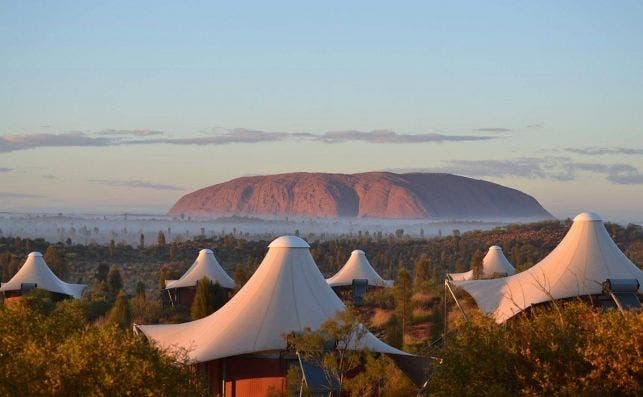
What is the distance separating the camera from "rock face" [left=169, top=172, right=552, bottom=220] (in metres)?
169

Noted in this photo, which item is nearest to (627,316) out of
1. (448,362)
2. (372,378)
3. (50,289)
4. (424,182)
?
(448,362)

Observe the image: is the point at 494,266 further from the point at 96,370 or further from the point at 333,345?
the point at 96,370

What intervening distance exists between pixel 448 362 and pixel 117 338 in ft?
11.0

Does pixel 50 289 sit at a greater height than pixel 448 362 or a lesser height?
lesser

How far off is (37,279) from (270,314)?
1945cm

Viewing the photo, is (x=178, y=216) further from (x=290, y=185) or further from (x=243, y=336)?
(x=243, y=336)

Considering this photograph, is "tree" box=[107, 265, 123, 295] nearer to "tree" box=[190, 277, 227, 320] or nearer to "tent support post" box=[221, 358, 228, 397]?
"tree" box=[190, 277, 227, 320]

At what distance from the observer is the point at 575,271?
22.1 m

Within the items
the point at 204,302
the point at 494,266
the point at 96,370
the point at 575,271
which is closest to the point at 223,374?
the point at 204,302

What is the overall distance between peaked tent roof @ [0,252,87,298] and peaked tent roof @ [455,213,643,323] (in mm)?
17290

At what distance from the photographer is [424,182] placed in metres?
175

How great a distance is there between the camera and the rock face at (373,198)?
554ft

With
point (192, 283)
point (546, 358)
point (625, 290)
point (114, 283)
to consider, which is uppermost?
point (546, 358)

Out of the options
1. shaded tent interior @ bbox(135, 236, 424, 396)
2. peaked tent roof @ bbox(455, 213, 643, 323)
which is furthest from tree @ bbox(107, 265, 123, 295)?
shaded tent interior @ bbox(135, 236, 424, 396)
